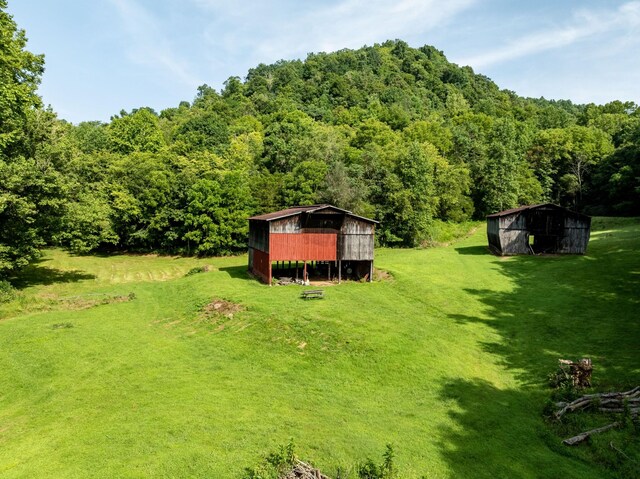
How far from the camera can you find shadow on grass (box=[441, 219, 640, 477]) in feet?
47.4

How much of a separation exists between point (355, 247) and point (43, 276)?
32.8m

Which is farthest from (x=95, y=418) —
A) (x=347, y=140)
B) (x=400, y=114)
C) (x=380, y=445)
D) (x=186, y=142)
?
(x=400, y=114)

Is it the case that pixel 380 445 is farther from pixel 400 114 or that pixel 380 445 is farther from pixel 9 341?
pixel 400 114

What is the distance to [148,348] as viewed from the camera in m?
24.1

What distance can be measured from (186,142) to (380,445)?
78526 millimetres

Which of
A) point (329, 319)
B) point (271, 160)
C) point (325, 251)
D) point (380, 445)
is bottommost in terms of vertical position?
point (380, 445)

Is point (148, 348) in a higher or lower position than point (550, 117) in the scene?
lower

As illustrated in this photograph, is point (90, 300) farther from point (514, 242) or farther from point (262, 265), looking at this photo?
point (514, 242)

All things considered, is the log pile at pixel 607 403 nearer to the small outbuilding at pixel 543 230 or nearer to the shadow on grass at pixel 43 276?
the small outbuilding at pixel 543 230

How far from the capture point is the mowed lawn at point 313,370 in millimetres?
13711

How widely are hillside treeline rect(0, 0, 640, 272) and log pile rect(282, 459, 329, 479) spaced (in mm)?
31905

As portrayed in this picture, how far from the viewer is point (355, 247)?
128 feet

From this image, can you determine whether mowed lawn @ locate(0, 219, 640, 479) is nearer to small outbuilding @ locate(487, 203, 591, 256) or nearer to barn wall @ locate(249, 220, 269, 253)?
barn wall @ locate(249, 220, 269, 253)

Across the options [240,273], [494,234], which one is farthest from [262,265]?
[494,234]
